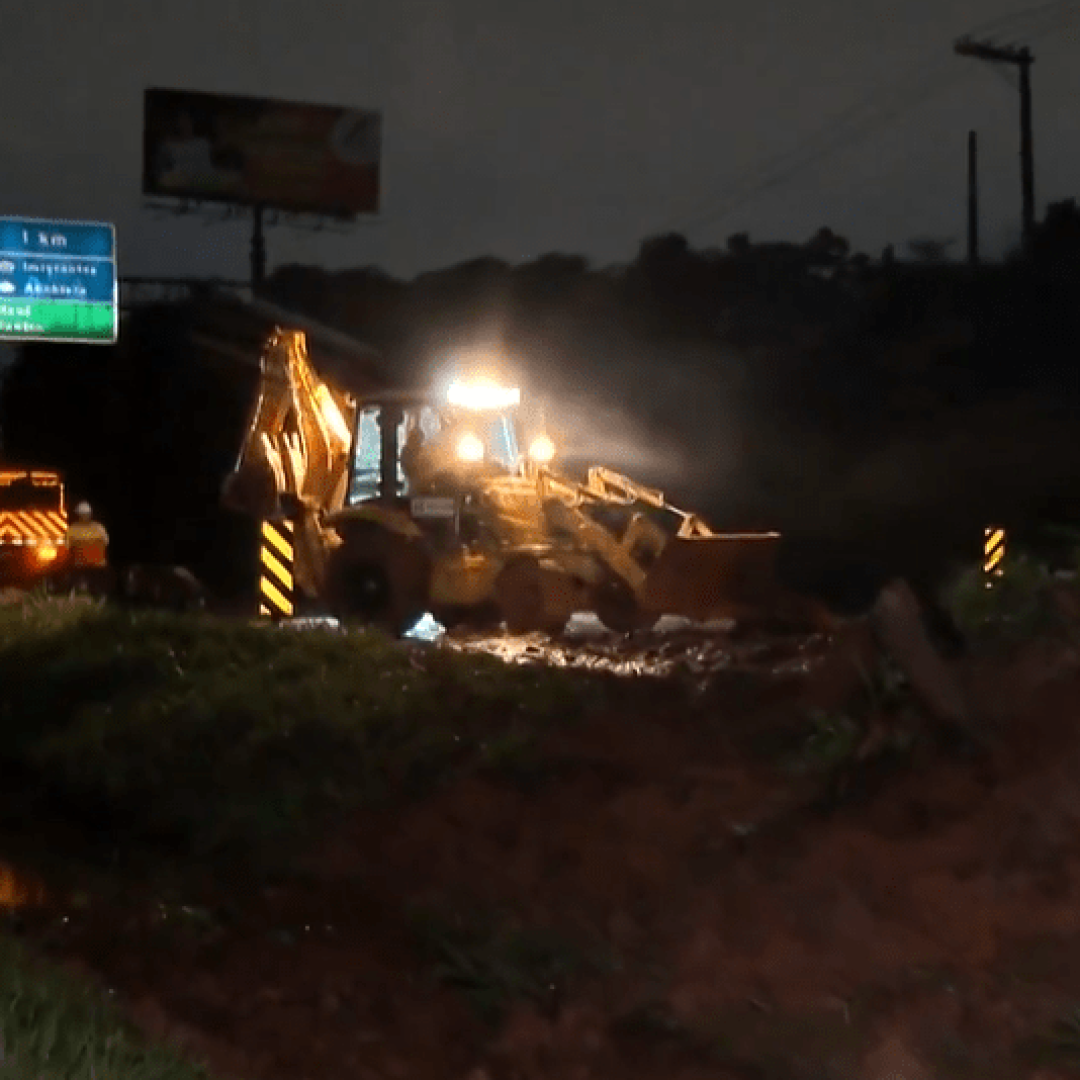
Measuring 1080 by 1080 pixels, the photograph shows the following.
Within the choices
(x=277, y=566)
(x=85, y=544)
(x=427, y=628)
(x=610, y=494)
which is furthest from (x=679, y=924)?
(x=85, y=544)

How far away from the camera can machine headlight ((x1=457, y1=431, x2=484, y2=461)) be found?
800 inches

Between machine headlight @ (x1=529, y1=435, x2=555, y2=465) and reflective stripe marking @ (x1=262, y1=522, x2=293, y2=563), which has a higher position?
machine headlight @ (x1=529, y1=435, x2=555, y2=465)

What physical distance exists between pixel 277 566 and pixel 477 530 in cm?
275

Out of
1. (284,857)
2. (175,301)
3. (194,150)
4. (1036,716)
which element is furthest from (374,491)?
(175,301)

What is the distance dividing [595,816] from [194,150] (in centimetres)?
4093

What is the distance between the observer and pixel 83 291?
3111 cm

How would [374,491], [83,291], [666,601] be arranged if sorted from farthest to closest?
1. [83,291]
2. [374,491]
3. [666,601]

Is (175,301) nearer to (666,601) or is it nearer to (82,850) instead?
(666,601)

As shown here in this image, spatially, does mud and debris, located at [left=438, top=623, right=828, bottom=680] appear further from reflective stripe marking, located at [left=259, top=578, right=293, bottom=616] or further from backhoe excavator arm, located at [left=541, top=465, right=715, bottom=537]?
reflective stripe marking, located at [left=259, top=578, right=293, bottom=616]

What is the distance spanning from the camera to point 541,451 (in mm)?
20828

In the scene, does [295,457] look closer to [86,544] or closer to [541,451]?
[541,451]

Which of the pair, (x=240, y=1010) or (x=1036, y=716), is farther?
(x=1036, y=716)

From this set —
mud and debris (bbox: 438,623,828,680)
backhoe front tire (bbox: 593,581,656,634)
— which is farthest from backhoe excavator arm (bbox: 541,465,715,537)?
mud and debris (bbox: 438,623,828,680)

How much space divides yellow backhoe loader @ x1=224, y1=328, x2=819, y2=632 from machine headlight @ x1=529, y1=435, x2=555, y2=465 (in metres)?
0.01
